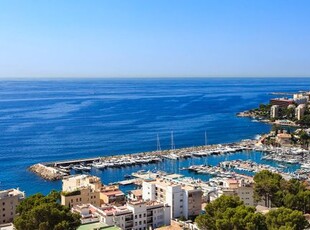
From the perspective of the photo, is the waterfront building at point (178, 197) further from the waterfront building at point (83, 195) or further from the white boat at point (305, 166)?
the white boat at point (305, 166)

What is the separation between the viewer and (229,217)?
17406 mm

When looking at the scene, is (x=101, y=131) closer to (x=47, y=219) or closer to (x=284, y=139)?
(x=284, y=139)

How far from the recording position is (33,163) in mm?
40656

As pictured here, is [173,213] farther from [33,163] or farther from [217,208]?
[33,163]

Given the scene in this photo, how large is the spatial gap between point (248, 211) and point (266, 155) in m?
26.7

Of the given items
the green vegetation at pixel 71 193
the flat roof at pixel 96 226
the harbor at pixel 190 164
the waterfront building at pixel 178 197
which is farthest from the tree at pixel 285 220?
the harbor at pixel 190 164

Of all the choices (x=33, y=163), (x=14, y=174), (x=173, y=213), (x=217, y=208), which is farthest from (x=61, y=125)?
(x=217, y=208)

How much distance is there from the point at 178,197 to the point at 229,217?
6.29m

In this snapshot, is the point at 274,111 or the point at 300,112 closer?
the point at 300,112

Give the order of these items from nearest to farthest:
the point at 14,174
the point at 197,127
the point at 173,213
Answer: the point at 173,213
the point at 14,174
the point at 197,127

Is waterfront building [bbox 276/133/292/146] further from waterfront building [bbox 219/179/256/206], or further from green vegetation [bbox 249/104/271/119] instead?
green vegetation [bbox 249/104/271/119]

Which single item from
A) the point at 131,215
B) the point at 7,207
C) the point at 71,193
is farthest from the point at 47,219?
the point at 71,193

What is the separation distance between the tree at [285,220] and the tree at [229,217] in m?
0.31

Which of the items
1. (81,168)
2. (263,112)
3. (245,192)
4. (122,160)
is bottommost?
(81,168)
